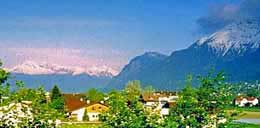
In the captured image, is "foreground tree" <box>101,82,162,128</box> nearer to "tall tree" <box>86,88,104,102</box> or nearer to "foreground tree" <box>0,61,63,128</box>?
"foreground tree" <box>0,61,63,128</box>

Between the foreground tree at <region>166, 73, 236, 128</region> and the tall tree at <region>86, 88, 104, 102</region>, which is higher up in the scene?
the tall tree at <region>86, 88, 104, 102</region>

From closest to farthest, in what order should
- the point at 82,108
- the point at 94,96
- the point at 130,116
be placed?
1. the point at 130,116
2. the point at 82,108
3. the point at 94,96

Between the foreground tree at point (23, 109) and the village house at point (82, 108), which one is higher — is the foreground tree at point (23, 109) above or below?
below

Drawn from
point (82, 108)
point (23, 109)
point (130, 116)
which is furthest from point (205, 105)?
point (82, 108)

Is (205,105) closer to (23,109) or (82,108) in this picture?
(23,109)

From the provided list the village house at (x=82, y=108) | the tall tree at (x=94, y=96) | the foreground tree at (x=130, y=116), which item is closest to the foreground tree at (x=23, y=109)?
the foreground tree at (x=130, y=116)

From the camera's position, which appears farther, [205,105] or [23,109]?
[205,105]

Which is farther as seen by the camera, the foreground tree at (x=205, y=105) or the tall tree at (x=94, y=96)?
the tall tree at (x=94, y=96)

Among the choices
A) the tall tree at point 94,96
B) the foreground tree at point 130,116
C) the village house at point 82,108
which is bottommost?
the foreground tree at point 130,116

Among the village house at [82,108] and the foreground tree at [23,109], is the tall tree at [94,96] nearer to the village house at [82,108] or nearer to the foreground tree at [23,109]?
the village house at [82,108]

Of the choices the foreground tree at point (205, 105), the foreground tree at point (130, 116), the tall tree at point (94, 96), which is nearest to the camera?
the foreground tree at point (130, 116)

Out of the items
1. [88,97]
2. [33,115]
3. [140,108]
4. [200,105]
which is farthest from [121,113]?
[88,97]

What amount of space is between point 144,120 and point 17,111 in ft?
21.2

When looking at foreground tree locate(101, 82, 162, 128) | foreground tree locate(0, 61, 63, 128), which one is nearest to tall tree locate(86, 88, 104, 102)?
foreground tree locate(101, 82, 162, 128)
